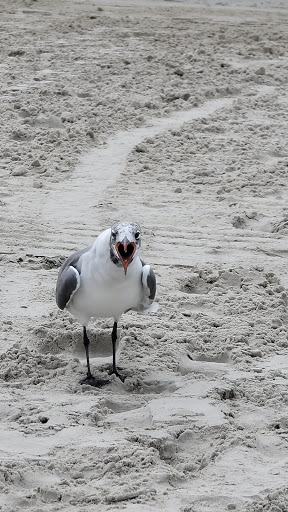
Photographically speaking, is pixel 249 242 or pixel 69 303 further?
pixel 249 242

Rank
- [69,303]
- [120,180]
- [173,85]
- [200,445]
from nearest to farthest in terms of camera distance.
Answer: [200,445], [69,303], [120,180], [173,85]

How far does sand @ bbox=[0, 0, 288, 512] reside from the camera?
4.03 metres

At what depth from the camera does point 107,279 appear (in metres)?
4.47

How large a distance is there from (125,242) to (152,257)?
6.89ft

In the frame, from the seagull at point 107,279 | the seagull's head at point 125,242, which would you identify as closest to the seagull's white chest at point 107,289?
the seagull at point 107,279

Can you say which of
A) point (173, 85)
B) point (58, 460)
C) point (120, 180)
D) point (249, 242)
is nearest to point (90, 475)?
point (58, 460)

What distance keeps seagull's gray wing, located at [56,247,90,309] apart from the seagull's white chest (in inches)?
1.1

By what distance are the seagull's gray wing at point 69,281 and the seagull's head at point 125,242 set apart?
1.14 feet

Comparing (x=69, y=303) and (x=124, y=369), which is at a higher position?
(x=69, y=303)

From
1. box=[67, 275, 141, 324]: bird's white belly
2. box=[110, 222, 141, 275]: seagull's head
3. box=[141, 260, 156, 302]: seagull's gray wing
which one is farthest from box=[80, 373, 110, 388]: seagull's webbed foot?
box=[110, 222, 141, 275]: seagull's head

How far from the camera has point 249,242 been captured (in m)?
6.60

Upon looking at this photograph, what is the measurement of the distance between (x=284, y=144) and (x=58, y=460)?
487 centimetres

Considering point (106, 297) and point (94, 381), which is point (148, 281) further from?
point (94, 381)

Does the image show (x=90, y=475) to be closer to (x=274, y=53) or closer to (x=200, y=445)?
(x=200, y=445)
